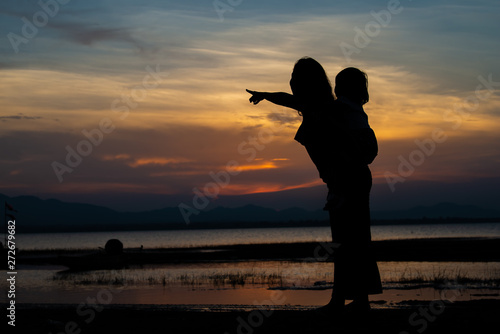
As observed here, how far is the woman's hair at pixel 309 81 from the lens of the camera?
6113 mm

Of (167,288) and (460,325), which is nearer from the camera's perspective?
(460,325)

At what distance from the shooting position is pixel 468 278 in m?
21.8

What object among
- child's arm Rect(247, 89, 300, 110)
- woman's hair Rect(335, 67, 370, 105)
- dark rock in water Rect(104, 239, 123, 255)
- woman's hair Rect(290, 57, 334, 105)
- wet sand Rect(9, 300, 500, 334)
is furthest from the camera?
dark rock in water Rect(104, 239, 123, 255)

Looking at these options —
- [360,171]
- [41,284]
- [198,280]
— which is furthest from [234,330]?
[41,284]

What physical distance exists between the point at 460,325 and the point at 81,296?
50.5ft

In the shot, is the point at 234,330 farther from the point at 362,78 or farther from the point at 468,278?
the point at 468,278

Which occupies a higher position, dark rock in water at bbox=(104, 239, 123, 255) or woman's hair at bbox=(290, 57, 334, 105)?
Answer: dark rock in water at bbox=(104, 239, 123, 255)

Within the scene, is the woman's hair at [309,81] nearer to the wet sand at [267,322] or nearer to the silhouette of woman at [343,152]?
the silhouette of woman at [343,152]

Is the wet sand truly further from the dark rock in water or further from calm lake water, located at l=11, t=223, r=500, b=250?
calm lake water, located at l=11, t=223, r=500, b=250

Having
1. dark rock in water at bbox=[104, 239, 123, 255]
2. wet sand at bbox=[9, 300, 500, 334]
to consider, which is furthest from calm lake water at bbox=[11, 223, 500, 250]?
wet sand at bbox=[9, 300, 500, 334]

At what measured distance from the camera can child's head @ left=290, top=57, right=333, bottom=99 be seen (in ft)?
20.1

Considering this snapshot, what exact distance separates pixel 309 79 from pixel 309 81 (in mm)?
21

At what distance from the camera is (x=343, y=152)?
6.09 metres

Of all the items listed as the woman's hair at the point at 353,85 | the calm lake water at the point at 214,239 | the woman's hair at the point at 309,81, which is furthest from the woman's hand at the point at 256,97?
the calm lake water at the point at 214,239
